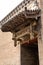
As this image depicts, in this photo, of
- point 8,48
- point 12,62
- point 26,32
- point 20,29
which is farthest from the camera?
point 8,48

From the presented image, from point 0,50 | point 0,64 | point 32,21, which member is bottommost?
point 0,64

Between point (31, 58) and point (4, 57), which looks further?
point (4, 57)

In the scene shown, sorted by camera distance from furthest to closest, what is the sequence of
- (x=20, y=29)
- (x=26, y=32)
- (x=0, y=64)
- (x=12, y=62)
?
(x=0, y=64)
(x=12, y=62)
(x=20, y=29)
(x=26, y=32)

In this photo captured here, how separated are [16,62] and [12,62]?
539 mm

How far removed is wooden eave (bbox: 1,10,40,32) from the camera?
643 centimetres

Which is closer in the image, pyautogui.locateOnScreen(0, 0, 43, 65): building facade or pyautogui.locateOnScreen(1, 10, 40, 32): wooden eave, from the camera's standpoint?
pyautogui.locateOnScreen(1, 10, 40, 32): wooden eave

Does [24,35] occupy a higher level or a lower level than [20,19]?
lower

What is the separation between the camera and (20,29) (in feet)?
26.1

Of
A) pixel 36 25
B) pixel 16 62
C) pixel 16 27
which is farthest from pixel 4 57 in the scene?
pixel 36 25

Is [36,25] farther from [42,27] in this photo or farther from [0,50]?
[0,50]

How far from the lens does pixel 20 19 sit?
6930 mm

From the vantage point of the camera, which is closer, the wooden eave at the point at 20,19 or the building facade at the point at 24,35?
the wooden eave at the point at 20,19

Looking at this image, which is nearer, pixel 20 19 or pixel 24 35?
pixel 20 19

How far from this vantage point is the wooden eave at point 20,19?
643 cm
